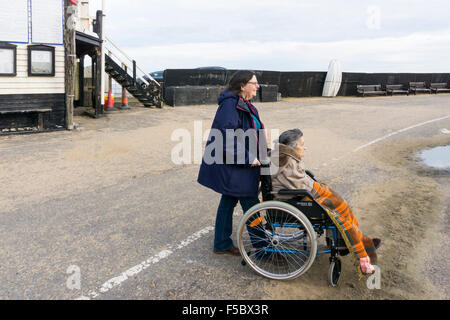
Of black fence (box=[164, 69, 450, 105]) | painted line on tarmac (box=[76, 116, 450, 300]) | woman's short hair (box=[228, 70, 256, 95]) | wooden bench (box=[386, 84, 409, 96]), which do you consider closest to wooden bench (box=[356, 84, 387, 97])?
wooden bench (box=[386, 84, 409, 96])

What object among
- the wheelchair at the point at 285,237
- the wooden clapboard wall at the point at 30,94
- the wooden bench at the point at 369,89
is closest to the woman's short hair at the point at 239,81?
the wheelchair at the point at 285,237

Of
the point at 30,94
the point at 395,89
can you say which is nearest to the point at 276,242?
the point at 30,94

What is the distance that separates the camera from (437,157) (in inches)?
392

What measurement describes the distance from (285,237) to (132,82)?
17.0m

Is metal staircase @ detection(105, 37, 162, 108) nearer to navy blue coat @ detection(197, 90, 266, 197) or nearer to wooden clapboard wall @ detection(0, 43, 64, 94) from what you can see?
wooden clapboard wall @ detection(0, 43, 64, 94)

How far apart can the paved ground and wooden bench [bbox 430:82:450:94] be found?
25068mm

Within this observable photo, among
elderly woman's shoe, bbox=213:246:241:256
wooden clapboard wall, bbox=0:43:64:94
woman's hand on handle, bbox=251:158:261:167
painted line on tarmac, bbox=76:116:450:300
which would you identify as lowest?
painted line on tarmac, bbox=76:116:450:300

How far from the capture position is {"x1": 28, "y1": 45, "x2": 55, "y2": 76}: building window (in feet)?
42.8

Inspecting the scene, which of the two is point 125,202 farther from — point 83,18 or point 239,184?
point 83,18

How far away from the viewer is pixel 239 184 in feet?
13.5

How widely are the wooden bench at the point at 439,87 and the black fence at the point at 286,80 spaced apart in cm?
58

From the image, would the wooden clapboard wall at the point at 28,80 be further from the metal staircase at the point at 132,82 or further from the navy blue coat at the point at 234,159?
the navy blue coat at the point at 234,159

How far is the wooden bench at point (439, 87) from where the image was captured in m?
33.8

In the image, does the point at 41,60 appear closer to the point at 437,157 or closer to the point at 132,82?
the point at 132,82
